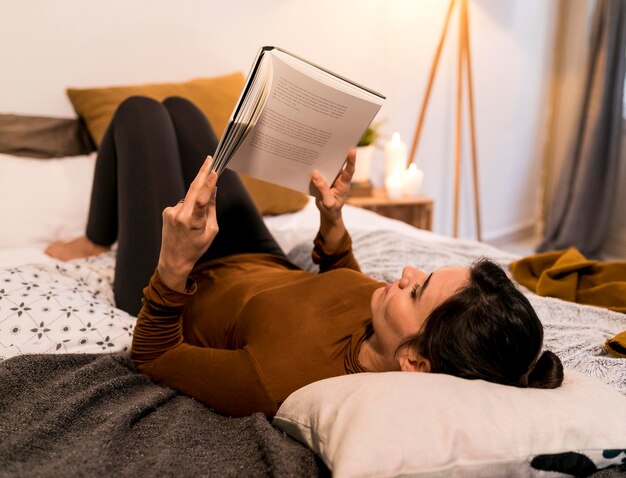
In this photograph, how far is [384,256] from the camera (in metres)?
1.60

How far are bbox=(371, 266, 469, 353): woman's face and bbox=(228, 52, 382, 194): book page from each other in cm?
33

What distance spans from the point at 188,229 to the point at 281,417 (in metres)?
0.32

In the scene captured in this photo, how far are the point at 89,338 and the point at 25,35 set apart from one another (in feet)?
4.00

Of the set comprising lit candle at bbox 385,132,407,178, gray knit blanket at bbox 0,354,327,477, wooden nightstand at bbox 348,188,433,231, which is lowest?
wooden nightstand at bbox 348,188,433,231

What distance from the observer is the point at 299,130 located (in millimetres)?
1071

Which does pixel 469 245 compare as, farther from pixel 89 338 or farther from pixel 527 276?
pixel 89 338

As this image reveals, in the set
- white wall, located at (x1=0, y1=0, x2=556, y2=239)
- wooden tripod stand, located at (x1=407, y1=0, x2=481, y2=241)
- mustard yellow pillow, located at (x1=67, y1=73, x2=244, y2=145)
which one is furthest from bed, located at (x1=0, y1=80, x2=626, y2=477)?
wooden tripod stand, located at (x1=407, y1=0, x2=481, y2=241)

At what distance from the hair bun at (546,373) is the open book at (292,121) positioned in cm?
54

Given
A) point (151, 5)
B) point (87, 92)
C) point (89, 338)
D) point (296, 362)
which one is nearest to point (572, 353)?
point (296, 362)

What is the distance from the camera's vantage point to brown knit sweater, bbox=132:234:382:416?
0.92 m

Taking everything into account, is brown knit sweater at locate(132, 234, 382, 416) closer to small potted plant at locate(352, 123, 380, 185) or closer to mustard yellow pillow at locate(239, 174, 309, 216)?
mustard yellow pillow at locate(239, 174, 309, 216)

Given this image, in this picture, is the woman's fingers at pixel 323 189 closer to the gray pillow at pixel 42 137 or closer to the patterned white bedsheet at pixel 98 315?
the patterned white bedsheet at pixel 98 315

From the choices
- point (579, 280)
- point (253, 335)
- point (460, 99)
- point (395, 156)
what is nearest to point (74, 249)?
point (253, 335)

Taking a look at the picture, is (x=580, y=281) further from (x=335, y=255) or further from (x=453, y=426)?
(x=453, y=426)
